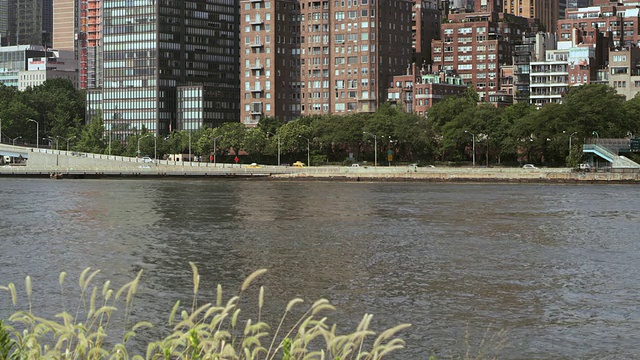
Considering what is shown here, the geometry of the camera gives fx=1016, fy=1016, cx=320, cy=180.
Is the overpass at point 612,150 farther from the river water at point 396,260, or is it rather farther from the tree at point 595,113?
the river water at point 396,260

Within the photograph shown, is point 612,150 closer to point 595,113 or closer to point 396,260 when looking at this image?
point 595,113

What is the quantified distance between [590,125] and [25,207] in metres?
117

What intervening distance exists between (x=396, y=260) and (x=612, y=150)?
135m

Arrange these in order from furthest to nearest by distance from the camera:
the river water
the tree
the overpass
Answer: the tree, the overpass, the river water

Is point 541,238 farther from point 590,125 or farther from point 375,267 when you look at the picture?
point 590,125

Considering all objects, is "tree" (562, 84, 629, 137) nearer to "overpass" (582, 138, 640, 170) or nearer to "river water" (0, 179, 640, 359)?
"overpass" (582, 138, 640, 170)

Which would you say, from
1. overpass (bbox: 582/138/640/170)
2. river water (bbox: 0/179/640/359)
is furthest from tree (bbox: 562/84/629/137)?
river water (bbox: 0/179/640/359)

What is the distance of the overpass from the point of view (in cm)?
18100

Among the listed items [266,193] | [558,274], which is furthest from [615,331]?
[266,193]

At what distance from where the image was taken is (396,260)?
5809cm

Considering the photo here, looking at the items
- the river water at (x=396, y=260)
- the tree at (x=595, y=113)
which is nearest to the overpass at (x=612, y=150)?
the tree at (x=595, y=113)

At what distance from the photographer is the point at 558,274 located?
171 ft

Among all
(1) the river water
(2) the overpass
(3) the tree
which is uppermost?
(3) the tree

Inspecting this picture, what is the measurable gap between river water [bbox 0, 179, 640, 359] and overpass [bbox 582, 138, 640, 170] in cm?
6838
